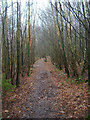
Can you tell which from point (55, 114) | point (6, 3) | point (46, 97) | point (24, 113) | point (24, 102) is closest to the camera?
point (55, 114)

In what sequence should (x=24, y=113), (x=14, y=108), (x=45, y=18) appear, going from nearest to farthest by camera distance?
(x=24, y=113)
(x=14, y=108)
(x=45, y=18)

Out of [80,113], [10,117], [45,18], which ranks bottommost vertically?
[10,117]

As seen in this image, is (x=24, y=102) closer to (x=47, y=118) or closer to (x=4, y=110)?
(x=4, y=110)

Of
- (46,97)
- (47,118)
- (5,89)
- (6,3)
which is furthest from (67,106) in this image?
(6,3)

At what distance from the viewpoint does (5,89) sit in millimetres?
Result: 6945

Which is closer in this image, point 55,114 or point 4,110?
point 55,114

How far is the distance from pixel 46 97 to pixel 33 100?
2.62ft

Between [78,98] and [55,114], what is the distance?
5.17 ft

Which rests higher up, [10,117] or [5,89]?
[5,89]

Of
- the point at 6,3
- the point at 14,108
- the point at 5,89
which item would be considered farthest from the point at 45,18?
the point at 14,108

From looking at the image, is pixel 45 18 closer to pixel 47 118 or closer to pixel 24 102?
pixel 24 102

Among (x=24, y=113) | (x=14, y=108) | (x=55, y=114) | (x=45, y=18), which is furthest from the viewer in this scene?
(x=45, y=18)

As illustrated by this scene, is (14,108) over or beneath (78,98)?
beneath

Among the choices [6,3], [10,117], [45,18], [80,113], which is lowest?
[10,117]
